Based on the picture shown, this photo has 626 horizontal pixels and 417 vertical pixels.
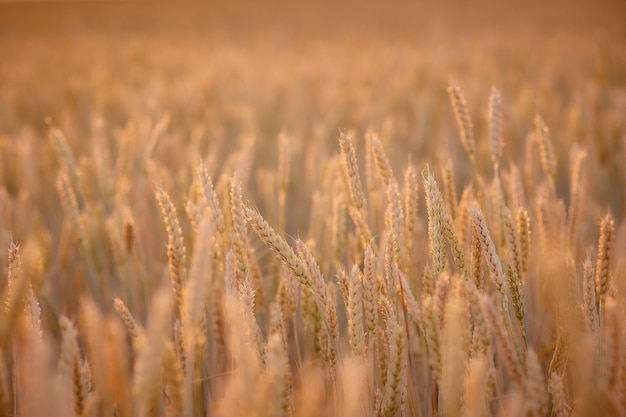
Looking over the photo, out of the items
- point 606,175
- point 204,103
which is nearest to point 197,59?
point 204,103

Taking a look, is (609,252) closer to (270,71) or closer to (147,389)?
(147,389)

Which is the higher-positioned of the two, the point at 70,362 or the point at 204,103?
the point at 204,103

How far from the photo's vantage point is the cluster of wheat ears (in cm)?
65

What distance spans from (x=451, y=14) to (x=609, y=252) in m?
18.1

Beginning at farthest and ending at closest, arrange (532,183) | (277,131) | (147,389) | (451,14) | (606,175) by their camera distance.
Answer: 1. (451,14)
2. (277,131)
3. (606,175)
4. (532,183)
5. (147,389)

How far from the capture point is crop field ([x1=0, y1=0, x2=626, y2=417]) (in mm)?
684

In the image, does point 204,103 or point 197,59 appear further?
point 197,59

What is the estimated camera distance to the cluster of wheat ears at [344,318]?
648 millimetres

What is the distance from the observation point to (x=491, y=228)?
1423 millimetres

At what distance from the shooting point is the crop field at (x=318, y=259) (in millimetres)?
684

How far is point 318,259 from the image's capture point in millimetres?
1423

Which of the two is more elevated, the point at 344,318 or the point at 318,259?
the point at 318,259

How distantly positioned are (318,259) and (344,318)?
0.83 feet

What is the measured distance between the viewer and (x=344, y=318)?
1.51 metres
